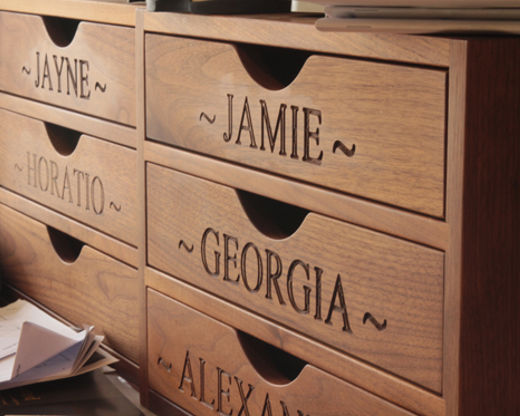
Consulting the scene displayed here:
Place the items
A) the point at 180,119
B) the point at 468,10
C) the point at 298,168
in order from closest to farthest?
the point at 468,10 < the point at 298,168 < the point at 180,119

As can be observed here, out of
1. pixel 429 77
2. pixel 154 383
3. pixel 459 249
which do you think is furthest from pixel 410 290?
pixel 154 383

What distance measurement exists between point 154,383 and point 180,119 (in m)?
0.35

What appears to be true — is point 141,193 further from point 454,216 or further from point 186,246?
point 454,216

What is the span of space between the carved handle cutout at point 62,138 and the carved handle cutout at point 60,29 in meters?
0.13

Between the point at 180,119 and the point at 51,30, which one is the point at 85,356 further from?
the point at 51,30

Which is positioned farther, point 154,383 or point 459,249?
point 154,383

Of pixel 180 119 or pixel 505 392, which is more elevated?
pixel 180 119

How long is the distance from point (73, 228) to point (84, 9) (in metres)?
0.31

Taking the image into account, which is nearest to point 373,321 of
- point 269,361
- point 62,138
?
point 269,361

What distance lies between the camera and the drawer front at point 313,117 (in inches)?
28.0

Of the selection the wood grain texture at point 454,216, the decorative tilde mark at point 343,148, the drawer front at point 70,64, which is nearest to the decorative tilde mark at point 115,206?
the drawer front at point 70,64

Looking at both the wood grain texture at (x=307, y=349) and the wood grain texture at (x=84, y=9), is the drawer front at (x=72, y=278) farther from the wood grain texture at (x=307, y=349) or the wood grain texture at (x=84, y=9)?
the wood grain texture at (x=84, y=9)

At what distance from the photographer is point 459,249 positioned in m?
0.69

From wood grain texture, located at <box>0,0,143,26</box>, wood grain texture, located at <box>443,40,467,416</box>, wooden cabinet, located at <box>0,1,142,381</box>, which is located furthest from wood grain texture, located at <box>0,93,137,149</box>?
wood grain texture, located at <box>443,40,467,416</box>
